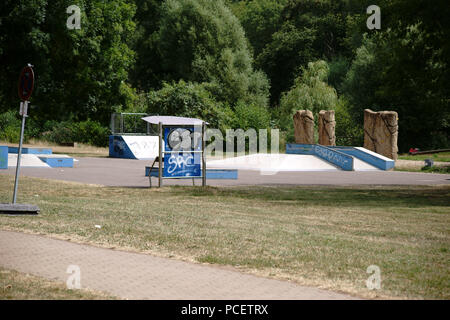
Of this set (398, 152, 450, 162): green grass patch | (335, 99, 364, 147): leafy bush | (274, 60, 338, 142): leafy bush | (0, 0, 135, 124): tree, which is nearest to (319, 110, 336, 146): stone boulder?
(398, 152, 450, 162): green grass patch

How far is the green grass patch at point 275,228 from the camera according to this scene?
26.3 feet

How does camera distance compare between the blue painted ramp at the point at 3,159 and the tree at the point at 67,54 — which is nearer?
the blue painted ramp at the point at 3,159

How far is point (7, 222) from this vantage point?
37.0 ft

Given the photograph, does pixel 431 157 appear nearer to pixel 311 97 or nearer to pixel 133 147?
pixel 311 97

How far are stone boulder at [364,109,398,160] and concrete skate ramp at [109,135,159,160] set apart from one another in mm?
13449

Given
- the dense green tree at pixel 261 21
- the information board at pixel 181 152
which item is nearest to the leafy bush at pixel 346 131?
the dense green tree at pixel 261 21

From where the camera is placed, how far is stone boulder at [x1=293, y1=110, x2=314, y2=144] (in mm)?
43844

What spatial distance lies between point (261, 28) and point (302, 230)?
242ft

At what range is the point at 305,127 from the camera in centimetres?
4406

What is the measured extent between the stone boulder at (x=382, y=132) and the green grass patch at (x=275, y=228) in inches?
821

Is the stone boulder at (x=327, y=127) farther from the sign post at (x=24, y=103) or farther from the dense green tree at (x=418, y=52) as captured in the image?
the sign post at (x=24, y=103)

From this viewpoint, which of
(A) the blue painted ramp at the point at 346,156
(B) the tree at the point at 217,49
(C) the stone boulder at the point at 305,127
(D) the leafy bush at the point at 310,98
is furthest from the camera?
(B) the tree at the point at 217,49

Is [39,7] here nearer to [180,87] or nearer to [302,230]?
[180,87]
